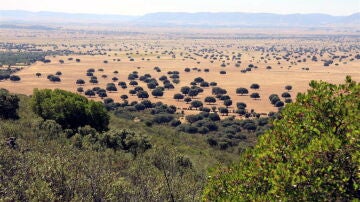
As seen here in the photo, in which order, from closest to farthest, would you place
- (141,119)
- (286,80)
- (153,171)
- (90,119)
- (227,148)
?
(153,171) → (90,119) → (227,148) → (141,119) → (286,80)

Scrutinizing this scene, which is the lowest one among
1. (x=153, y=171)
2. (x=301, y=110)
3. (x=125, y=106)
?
(x=125, y=106)

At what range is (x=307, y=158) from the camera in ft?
45.5

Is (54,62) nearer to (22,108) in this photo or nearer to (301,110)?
(22,108)

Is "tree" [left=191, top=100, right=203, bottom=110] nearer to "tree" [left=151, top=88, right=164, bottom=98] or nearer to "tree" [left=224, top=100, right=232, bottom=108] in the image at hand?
"tree" [left=224, top=100, right=232, bottom=108]

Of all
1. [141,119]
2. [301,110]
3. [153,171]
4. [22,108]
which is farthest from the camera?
[141,119]

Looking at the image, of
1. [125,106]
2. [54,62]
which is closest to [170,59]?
[54,62]

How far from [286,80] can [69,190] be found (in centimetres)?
10313

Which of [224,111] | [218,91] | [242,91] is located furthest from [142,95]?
[242,91]

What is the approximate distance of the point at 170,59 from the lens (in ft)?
569

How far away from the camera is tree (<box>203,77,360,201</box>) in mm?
13922

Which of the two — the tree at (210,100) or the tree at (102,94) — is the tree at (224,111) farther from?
the tree at (102,94)

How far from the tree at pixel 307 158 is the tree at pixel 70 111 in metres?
28.9

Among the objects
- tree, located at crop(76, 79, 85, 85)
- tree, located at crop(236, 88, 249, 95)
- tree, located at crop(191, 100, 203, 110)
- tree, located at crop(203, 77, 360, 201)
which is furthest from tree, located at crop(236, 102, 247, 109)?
tree, located at crop(203, 77, 360, 201)

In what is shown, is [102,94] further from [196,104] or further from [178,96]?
[196,104]
